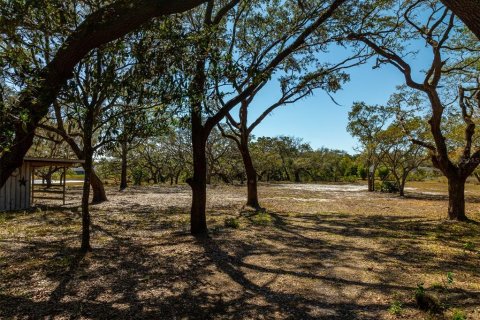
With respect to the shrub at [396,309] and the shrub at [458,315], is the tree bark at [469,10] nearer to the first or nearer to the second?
the shrub at [458,315]

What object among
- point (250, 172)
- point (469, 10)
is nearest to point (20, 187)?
point (250, 172)

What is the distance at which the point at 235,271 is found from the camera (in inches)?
246

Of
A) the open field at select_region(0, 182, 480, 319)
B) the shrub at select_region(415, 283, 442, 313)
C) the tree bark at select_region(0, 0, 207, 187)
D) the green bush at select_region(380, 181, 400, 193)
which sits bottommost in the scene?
the open field at select_region(0, 182, 480, 319)

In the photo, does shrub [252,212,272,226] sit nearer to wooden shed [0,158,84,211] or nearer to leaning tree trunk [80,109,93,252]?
leaning tree trunk [80,109,93,252]

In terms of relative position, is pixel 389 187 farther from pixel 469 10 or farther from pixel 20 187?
pixel 469 10

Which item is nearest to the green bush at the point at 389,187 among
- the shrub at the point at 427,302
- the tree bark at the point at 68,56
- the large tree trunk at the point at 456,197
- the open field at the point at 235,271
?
the large tree trunk at the point at 456,197

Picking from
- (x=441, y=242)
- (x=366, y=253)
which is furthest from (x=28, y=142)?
(x=441, y=242)

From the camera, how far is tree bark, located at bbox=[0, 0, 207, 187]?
373 cm

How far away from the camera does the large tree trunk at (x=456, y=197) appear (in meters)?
12.1

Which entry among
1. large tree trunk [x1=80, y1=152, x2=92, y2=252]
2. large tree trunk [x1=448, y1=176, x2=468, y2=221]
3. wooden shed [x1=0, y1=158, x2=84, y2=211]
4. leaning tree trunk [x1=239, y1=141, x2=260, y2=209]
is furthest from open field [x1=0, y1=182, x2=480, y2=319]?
leaning tree trunk [x1=239, y1=141, x2=260, y2=209]

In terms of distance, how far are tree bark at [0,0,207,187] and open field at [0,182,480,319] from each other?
2.04 m

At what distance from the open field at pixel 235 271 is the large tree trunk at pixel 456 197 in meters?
0.95

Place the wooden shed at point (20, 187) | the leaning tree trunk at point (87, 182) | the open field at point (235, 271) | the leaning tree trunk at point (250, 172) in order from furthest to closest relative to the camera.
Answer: the leaning tree trunk at point (250, 172), the wooden shed at point (20, 187), the leaning tree trunk at point (87, 182), the open field at point (235, 271)

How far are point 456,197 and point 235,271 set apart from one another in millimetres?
9815
